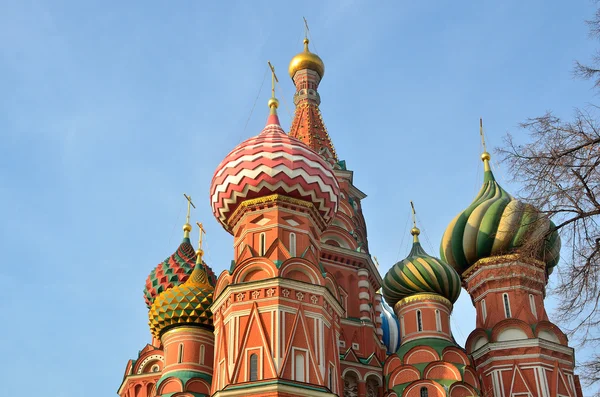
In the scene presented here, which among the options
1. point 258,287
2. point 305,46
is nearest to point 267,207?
point 258,287

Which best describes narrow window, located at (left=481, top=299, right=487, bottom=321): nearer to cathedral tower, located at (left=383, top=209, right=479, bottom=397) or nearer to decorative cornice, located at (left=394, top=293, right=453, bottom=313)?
cathedral tower, located at (left=383, top=209, right=479, bottom=397)

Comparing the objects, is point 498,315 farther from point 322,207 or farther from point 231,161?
point 231,161

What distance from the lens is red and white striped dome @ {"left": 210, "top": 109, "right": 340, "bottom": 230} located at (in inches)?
728

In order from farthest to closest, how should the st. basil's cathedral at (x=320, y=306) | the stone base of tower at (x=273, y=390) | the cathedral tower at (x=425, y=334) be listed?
the cathedral tower at (x=425, y=334), the st. basil's cathedral at (x=320, y=306), the stone base of tower at (x=273, y=390)

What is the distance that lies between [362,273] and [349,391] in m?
3.67

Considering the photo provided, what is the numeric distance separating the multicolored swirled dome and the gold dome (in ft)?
25.8

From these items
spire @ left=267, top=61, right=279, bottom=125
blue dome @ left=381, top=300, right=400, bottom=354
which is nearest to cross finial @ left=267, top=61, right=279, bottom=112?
spire @ left=267, top=61, right=279, bottom=125

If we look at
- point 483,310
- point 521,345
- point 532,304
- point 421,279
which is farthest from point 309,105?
point 521,345

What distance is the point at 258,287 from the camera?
17.1m

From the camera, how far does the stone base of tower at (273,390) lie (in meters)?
15.6

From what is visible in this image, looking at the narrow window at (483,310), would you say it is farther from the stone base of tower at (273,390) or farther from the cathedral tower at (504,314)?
the stone base of tower at (273,390)

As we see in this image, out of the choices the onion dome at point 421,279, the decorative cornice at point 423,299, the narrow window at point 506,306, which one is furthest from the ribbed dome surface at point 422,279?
the narrow window at point 506,306

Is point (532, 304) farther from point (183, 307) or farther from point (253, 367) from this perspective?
point (183, 307)

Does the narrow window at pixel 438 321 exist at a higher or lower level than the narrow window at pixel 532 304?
lower
